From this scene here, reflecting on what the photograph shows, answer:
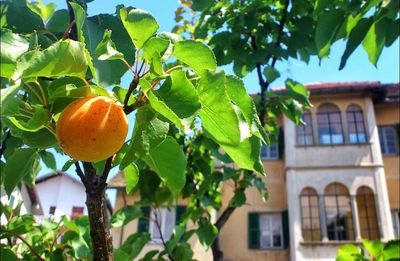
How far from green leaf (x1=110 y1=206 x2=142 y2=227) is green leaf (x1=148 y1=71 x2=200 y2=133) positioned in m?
2.93

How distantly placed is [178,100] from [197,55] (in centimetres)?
14

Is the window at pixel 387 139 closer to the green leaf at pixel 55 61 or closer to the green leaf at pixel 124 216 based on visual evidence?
the green leaf at pixel 124 216

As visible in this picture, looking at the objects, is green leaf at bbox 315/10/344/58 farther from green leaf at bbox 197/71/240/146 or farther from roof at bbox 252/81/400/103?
roof at bbox 252/81/400/103

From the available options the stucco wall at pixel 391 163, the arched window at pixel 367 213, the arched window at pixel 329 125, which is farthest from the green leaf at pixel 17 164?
the stucco wall at pixel 391 163

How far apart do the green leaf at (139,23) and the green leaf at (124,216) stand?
2.94 metres

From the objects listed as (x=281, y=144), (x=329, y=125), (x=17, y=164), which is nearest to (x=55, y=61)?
(x=17, y=164)

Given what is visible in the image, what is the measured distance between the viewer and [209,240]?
11.6ft

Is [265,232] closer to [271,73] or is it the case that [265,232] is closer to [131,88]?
[271,73]

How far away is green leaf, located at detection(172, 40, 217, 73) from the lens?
1.08 meters

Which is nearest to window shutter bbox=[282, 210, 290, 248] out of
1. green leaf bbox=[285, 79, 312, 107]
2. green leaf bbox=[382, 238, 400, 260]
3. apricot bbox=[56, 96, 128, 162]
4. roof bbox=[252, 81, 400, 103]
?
roof bbox=[252, 81, 400, 103]

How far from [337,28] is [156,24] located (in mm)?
1354

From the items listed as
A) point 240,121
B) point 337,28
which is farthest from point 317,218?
point 240,121

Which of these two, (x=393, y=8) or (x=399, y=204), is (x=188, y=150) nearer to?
(x=393, y=8)

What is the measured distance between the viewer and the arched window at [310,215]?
17.1 metres
